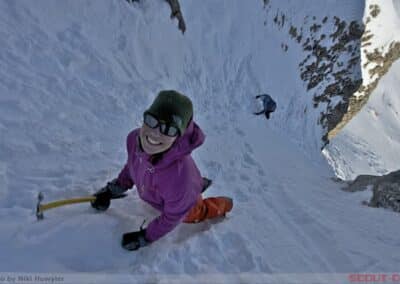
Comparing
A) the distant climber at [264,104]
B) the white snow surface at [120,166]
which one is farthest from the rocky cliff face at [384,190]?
the distant climber at [264,104]

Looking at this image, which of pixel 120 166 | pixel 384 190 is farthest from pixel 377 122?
pixel 120 166

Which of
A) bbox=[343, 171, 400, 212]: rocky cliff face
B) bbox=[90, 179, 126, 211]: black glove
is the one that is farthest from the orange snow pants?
bbox=[343, 171, 400, 212]: rocky cliff face

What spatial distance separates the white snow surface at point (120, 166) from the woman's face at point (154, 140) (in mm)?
780

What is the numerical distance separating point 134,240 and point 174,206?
0.39 meters

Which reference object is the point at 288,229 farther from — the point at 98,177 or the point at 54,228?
the point at 54,228

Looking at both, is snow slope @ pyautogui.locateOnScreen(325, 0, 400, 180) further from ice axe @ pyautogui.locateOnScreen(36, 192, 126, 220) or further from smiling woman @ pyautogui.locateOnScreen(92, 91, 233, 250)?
ice axe @ pyautogui.locateOnScreen(36, 192, 126, 220)

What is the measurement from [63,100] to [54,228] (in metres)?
2.30

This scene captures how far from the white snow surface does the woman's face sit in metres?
0.78

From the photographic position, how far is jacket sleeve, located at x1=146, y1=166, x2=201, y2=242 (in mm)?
2721

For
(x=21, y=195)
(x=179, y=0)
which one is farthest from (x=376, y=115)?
(x=21, y=195)

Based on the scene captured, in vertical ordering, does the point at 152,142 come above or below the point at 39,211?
above

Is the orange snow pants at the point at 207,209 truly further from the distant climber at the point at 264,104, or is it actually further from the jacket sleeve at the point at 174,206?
the distant climber at the point at 264,104

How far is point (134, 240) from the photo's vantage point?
2.80 meters

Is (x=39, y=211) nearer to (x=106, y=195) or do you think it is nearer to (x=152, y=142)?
(x=106, y=195)
